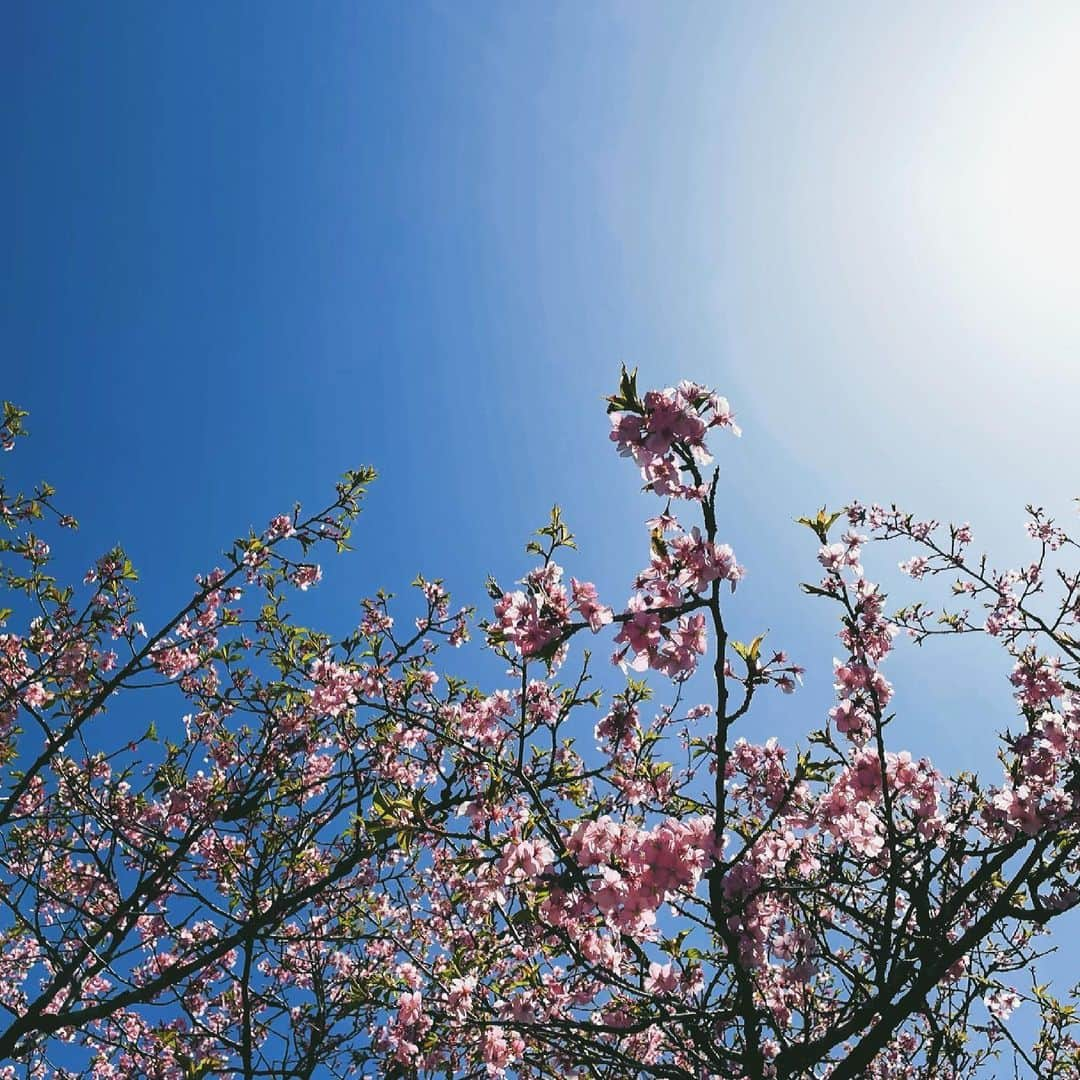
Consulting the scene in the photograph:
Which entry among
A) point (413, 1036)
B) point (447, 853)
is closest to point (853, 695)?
point (413, 1036)

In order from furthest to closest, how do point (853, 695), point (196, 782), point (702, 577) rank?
point (196, 782) → point (853, 695) → point (702, 577)

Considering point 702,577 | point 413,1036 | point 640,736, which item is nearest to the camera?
point 702,577

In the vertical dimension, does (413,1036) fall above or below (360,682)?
below

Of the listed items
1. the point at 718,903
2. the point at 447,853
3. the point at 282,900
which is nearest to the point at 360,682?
the point at 282,900

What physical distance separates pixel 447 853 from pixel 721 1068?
4893 mm

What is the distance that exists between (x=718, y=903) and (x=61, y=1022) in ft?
17.0

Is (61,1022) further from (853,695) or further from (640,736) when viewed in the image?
(853,695)

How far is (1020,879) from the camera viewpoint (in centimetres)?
423

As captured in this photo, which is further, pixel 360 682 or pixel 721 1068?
pixel 360 682

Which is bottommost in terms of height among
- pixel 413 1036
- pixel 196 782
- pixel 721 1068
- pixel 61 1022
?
pixel 721 1068

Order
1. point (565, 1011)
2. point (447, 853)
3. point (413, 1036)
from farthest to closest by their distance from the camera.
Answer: point (447, 853)
point (565, 1011)
point (413, 1036)

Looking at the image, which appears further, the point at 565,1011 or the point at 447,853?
the point at 447,853

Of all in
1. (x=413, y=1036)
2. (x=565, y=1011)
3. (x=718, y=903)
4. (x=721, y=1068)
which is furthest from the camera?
(x=565, y=1011)

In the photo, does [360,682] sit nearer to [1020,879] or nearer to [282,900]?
[282,900]
